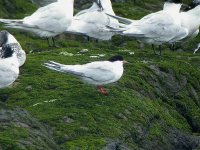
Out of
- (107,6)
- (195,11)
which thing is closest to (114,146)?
(195,11)

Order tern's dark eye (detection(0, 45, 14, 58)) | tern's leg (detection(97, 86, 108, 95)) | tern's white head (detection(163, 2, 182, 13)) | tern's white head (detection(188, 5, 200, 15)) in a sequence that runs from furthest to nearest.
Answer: tern's white head (detection(188, 5, 200, 15)) → tern's white head (detection(163, 2, 182, 13)) → tern's leg (detection(97, 86, 108, 95)) → tern's dark eye (detection(0, 45, 14, 58))

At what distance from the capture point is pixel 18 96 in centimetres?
1317

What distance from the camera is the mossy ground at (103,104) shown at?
1171 centimetres

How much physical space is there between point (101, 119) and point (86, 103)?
25.7 inches

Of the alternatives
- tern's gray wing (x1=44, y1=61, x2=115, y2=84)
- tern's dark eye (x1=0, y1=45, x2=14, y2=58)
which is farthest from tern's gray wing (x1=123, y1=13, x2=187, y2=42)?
tern's dark eye (x1=0, y1=45, x2=14, y2=58)

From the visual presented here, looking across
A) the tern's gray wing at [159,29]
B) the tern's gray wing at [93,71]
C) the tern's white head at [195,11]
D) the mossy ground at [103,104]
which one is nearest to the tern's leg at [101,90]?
the mossy ground at [103,104]

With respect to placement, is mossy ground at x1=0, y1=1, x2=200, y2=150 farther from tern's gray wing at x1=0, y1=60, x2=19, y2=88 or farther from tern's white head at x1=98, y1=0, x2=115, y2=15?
tern's white head at x1=98, y1=0, x2=115, y2=15

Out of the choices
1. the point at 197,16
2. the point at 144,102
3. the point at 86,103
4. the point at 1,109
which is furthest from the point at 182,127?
the point at 197,16

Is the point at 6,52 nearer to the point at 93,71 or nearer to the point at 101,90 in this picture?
the point at 93,71

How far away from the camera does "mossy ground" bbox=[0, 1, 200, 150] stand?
11711mm

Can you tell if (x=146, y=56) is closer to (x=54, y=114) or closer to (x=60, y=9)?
(x=60, y=9)

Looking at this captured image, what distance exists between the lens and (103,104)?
1291 centimetres

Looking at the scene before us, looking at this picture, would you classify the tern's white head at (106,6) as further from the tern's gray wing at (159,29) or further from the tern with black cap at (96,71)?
the tern with black cap at (96,71)

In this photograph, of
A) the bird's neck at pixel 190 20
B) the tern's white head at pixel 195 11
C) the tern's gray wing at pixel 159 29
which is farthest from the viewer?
the tern's white head at pixel 195 11
